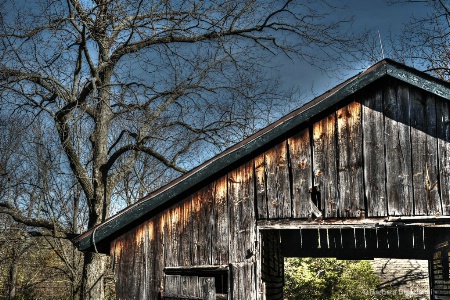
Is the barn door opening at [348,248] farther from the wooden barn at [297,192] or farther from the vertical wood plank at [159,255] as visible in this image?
the vertical wood plank at [159,255]

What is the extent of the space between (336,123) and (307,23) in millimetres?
10349

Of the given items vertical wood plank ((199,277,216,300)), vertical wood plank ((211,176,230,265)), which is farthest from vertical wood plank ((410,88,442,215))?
vertical wood plank ((199,277,216,300))

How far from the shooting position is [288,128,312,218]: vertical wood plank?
24.9 ft

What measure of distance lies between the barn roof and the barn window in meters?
1.15

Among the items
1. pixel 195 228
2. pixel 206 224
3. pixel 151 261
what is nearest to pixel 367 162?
pixel 206 224

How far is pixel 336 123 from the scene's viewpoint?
7.78m

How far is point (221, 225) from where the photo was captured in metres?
7.95

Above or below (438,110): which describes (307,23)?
above

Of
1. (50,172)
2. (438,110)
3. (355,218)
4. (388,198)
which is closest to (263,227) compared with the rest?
(355,218)

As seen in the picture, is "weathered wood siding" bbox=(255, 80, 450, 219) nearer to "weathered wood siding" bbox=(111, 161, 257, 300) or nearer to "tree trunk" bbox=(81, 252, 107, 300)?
"weathered wood siding" bbox=(111, 161, 257, 300)

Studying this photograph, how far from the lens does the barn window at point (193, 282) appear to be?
7.91 metres

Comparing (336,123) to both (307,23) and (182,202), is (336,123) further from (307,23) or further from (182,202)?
(307,23)

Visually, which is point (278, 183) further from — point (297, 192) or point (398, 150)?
point (398, 150)

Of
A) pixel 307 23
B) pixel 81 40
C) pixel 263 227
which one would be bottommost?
pixel 263 227
